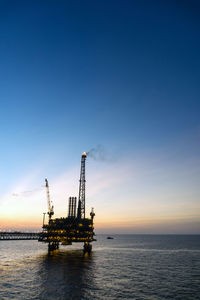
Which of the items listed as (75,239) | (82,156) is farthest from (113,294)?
(82,156)

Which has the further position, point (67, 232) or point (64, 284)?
point (67, 232)

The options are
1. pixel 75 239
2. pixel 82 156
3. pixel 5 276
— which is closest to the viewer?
pixel 5 276

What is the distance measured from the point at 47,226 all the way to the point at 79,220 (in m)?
19.0

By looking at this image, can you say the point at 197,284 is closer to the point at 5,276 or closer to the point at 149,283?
the point at 149,283

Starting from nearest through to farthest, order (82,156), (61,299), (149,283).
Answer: (61,299) → (149,283) → (82,156)

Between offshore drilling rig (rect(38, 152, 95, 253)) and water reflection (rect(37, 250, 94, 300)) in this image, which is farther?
offshore drilling rig (rect(38, 152, 95, 253))

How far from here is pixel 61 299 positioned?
43844mm

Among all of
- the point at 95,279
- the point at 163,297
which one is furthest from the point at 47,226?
the point at 163,297

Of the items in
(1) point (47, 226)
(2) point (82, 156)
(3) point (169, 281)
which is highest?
(2) point (82, 156)

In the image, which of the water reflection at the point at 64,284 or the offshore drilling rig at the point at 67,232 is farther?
the offshore drilling rig at the point at 67,232

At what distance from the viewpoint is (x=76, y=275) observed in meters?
65.4

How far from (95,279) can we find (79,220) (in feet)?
234

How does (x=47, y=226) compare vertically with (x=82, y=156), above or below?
below

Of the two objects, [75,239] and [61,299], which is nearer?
[61,299]
